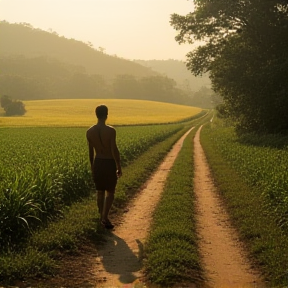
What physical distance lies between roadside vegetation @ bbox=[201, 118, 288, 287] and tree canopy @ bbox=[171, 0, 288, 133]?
9.41m

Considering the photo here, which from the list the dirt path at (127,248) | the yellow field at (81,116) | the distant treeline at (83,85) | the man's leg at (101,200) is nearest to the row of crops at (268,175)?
the dirt path at (127,248)

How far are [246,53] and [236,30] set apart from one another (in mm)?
4312

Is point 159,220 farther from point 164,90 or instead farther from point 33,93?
point 164,90

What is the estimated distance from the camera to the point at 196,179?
15422 mm

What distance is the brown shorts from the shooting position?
870cm

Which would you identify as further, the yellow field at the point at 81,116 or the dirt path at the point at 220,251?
the yellow field at the point at 81,116

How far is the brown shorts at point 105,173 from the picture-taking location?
870 centimetres

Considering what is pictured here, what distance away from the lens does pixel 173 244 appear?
23.3 ft

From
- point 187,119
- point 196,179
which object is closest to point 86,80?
point 187,119

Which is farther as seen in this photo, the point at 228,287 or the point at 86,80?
the point at 86,80

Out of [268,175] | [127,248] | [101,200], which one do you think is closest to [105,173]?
[101,200]

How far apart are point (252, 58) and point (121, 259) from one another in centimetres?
2404

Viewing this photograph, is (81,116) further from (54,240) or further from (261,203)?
(54,240)

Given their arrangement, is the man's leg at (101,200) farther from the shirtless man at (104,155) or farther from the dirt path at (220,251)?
the dirt path at (220,251)
